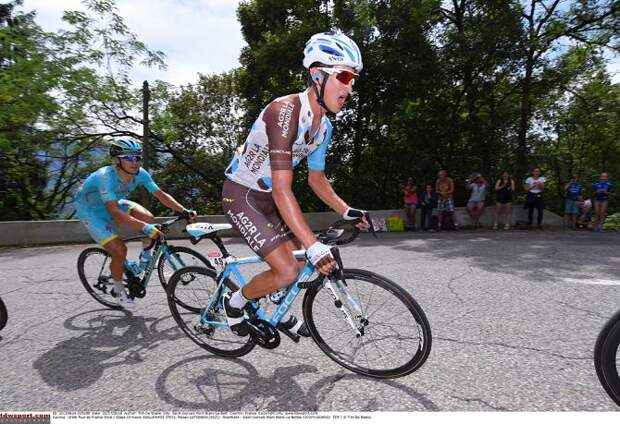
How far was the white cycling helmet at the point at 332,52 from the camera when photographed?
2.35 meters

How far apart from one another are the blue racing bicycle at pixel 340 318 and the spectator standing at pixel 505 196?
31.4ft

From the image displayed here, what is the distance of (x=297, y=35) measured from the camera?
13.8 metres

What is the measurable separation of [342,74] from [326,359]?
2076 millimetres

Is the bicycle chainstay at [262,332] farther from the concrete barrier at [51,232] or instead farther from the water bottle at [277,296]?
the concrete barrier at [51,232]

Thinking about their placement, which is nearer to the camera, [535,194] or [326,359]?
[326,359]

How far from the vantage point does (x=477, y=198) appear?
11.1 meters

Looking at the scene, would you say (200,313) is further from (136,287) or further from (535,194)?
(535,194)

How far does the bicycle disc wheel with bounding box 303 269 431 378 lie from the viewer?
7.55 feet

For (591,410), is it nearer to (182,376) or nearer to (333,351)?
(333,351)

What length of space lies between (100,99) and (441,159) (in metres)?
13.7

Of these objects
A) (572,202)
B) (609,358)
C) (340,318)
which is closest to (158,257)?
(340,318)

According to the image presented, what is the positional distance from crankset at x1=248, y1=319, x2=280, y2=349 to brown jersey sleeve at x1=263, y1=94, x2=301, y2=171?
45.7 inches

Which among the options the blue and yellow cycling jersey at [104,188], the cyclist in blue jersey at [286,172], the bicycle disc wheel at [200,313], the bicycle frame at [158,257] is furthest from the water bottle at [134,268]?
the cyclist in blue jersey at [286,172]

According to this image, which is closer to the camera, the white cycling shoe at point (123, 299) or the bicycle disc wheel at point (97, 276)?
the white cycling shoe at point (123, 299)
